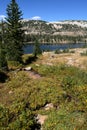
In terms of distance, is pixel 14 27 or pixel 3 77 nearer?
pixel 3 77

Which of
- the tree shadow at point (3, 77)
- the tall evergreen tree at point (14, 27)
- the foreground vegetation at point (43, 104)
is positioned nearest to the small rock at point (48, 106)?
the foreground vegetation at point (43, 104)

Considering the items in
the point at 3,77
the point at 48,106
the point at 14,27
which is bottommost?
the point at 48,106

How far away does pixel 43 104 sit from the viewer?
16.8 m

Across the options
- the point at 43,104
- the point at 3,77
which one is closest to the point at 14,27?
the point at 3,77

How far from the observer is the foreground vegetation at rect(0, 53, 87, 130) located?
42.8ft

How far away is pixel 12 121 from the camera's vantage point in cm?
1334

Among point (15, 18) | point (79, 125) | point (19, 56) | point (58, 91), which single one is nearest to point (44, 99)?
point (58, 91)

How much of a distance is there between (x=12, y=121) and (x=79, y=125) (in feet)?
12.4

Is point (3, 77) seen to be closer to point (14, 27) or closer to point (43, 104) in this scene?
point (43, 104)

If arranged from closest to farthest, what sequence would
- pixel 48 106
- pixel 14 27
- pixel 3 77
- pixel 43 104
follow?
pixel 48 106 < pixel 43 104 < pixel 3 77 < pixel 14 27

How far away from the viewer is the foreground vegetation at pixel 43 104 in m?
13.0

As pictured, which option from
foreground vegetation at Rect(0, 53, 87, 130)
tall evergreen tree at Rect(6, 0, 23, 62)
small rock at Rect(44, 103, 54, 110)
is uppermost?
tall evergreen tree at Rect(6, 0, 23, 62)

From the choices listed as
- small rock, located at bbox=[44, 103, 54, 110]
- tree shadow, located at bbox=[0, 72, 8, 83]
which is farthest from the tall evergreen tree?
small rock, located at bbox=[44, 103, 54, 110]

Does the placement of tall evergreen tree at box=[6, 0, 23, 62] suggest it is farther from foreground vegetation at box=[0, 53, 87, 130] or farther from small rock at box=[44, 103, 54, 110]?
small rock at box=[44, 103, 54, 110]
